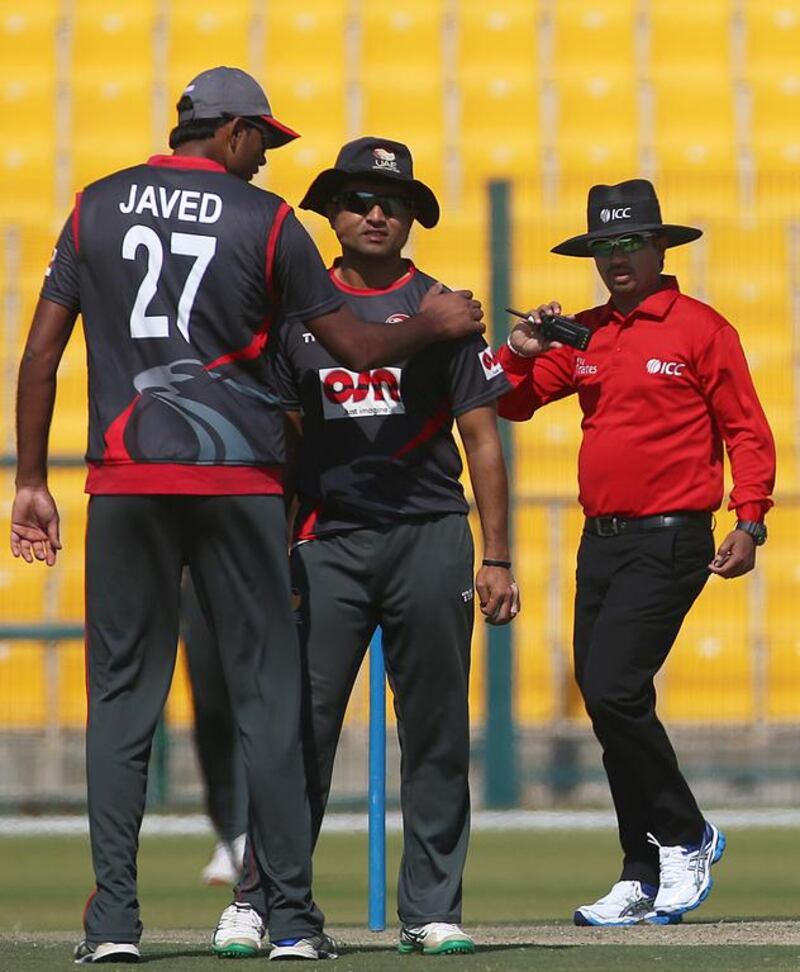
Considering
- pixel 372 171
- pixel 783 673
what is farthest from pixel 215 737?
pixel 783 673

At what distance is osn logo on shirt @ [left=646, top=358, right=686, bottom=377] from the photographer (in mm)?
5695

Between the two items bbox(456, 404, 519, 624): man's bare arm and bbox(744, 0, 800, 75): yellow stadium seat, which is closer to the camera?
bbox(456, 404, 519, 624): man's bare arm

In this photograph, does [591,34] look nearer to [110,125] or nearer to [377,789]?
[110,125]

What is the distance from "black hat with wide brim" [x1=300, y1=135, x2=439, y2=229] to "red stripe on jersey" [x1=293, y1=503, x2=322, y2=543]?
27.5 inches

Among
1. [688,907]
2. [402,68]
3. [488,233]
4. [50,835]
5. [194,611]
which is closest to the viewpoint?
[688,907]

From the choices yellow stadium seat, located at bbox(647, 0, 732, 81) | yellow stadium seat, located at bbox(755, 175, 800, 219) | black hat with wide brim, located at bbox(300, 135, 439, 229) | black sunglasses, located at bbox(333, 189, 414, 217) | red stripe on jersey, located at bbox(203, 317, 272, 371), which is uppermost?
yellow stadium seat, located at bbox(647, 0, 732, 81)

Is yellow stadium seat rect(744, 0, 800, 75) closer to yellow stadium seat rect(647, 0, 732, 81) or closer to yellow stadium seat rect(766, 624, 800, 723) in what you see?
yellow stadium seat rect(647, 0, 732, 81)

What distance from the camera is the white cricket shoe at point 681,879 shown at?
5.66m

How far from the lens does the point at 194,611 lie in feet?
23.9

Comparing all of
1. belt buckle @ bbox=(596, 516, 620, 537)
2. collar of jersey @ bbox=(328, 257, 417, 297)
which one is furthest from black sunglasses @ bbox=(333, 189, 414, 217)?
Answer: belt buckle @ bbox=(596, 516, 620, 537)

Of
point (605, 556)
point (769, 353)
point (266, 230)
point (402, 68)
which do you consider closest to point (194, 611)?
point (605, 556)

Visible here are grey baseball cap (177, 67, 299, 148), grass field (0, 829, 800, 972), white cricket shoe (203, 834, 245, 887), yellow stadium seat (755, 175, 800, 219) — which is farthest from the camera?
yellow stadium seat (755, 175, 800, 219)

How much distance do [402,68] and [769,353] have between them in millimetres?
3424

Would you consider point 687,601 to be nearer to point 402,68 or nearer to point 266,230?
point 266,230
